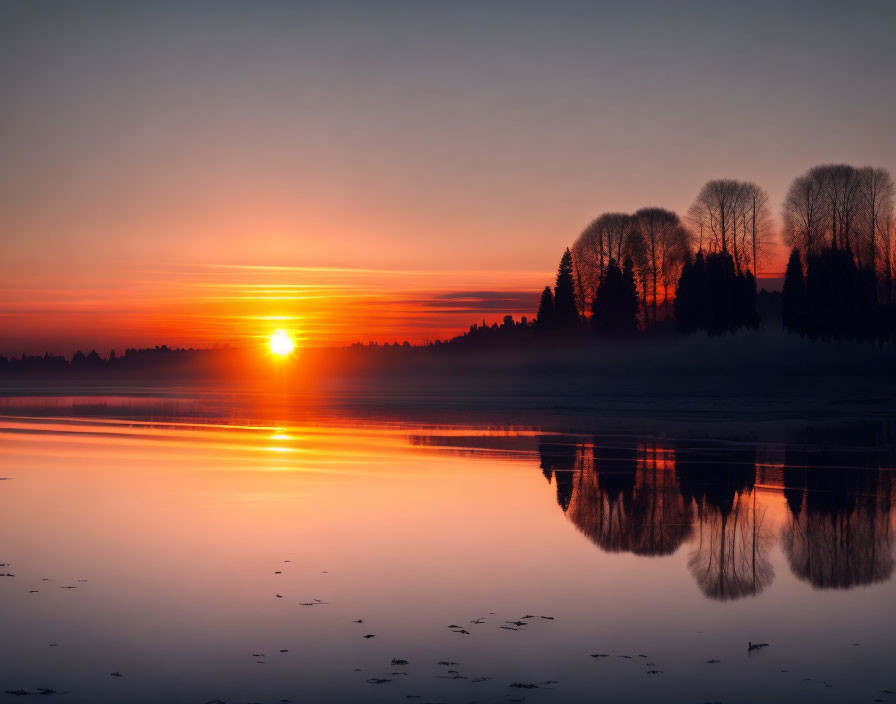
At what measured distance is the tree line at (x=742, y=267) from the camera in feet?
265

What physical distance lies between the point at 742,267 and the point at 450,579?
81.5 metres

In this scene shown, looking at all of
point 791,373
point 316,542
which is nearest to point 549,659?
point 316,542

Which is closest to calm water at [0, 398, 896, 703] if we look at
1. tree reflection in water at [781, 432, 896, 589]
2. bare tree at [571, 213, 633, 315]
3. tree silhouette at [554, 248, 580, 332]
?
tree reflection in water at [781, 432, 896, 589]

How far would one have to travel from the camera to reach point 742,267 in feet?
286

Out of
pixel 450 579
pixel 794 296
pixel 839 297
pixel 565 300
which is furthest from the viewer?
pixel 565 300

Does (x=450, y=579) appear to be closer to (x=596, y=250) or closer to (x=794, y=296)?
(x=794, y=296)

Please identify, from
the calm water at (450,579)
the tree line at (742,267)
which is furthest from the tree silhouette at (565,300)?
the calm water at (450,579)

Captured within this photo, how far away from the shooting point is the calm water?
27.1 ft

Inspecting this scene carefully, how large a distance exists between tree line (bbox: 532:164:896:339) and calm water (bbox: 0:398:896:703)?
62.0 m

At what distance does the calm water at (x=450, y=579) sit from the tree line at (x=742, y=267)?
2440 inches

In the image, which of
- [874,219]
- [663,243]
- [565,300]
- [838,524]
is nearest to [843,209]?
[874,219]

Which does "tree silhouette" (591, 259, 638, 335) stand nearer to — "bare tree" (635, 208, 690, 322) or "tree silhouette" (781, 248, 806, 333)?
"bare tree" (635, 208, 690, 322)

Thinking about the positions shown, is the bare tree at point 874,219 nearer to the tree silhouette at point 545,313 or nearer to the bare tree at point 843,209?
the bare tree at point 843,209

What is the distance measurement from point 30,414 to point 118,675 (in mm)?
44643
